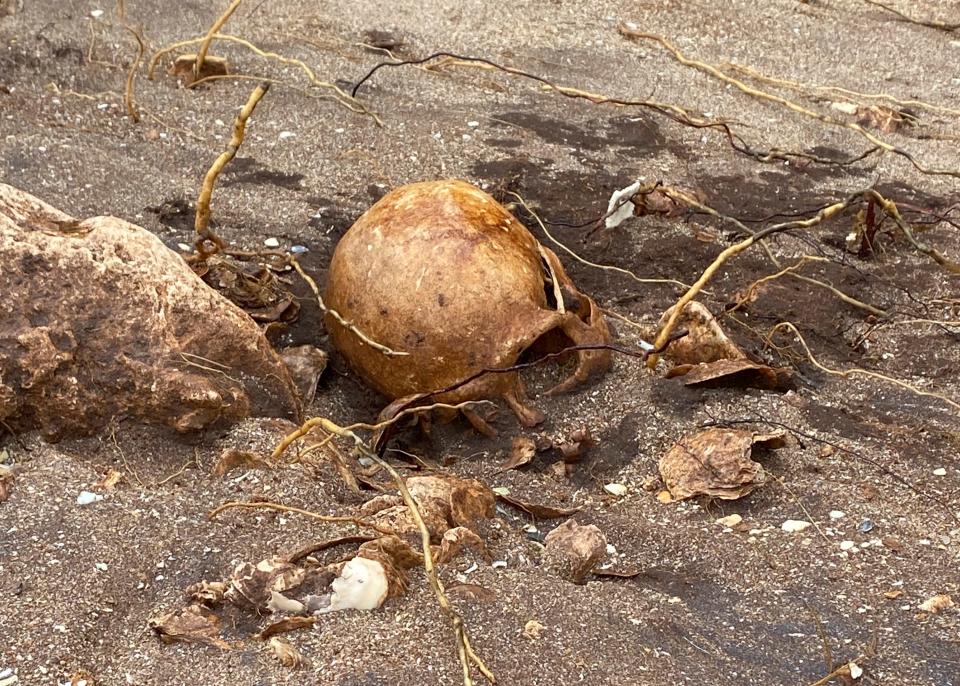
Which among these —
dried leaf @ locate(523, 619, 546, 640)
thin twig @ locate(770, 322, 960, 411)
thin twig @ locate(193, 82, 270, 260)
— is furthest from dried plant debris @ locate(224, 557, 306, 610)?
thin twig @ locate(770, 322, 960, 411)

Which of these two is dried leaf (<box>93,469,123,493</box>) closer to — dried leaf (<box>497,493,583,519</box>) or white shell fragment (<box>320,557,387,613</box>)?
white shell fragment (<box>320,557,387,613</box>)

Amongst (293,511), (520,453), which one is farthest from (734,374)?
(293,511)

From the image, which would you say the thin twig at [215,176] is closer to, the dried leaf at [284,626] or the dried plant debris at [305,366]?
the dried plant debris at [305,366]

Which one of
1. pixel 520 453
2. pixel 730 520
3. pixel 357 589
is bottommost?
pixel 520 453

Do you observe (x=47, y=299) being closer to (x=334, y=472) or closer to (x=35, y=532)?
(x=35, y=532)

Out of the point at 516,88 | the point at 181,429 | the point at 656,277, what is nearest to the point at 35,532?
the point at 181,429

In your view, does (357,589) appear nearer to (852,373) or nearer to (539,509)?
(539,509)
